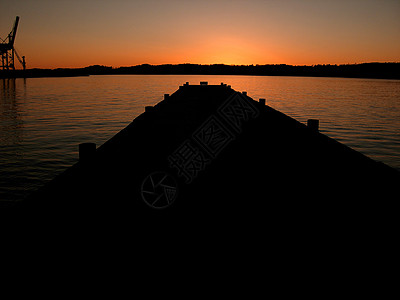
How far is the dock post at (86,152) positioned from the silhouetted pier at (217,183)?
0.04 feet

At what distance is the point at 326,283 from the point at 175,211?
240cm

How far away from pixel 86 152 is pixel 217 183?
2.67 metres

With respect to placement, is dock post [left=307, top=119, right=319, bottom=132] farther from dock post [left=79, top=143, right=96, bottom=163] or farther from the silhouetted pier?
dock post [left=79, top=143, right=96, bottom=163]

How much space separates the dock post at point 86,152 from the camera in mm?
5828

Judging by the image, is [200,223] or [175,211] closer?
[200,223]

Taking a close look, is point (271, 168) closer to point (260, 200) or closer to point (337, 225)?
point (260, 200)

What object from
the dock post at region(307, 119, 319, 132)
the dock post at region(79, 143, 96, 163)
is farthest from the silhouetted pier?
the dock post at region(307, 119, 319, 132)

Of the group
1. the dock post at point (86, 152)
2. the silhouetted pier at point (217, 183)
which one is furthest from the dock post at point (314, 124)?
the dock post at point (86, 152)

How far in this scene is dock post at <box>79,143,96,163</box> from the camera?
5.83 metres

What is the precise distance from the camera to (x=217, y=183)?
6023 millimetres

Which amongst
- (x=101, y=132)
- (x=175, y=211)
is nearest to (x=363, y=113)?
(x=101, y=132)

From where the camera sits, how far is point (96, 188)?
5.40 m

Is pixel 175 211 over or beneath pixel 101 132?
over

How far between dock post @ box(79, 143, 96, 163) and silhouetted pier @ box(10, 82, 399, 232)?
0.04 feet
